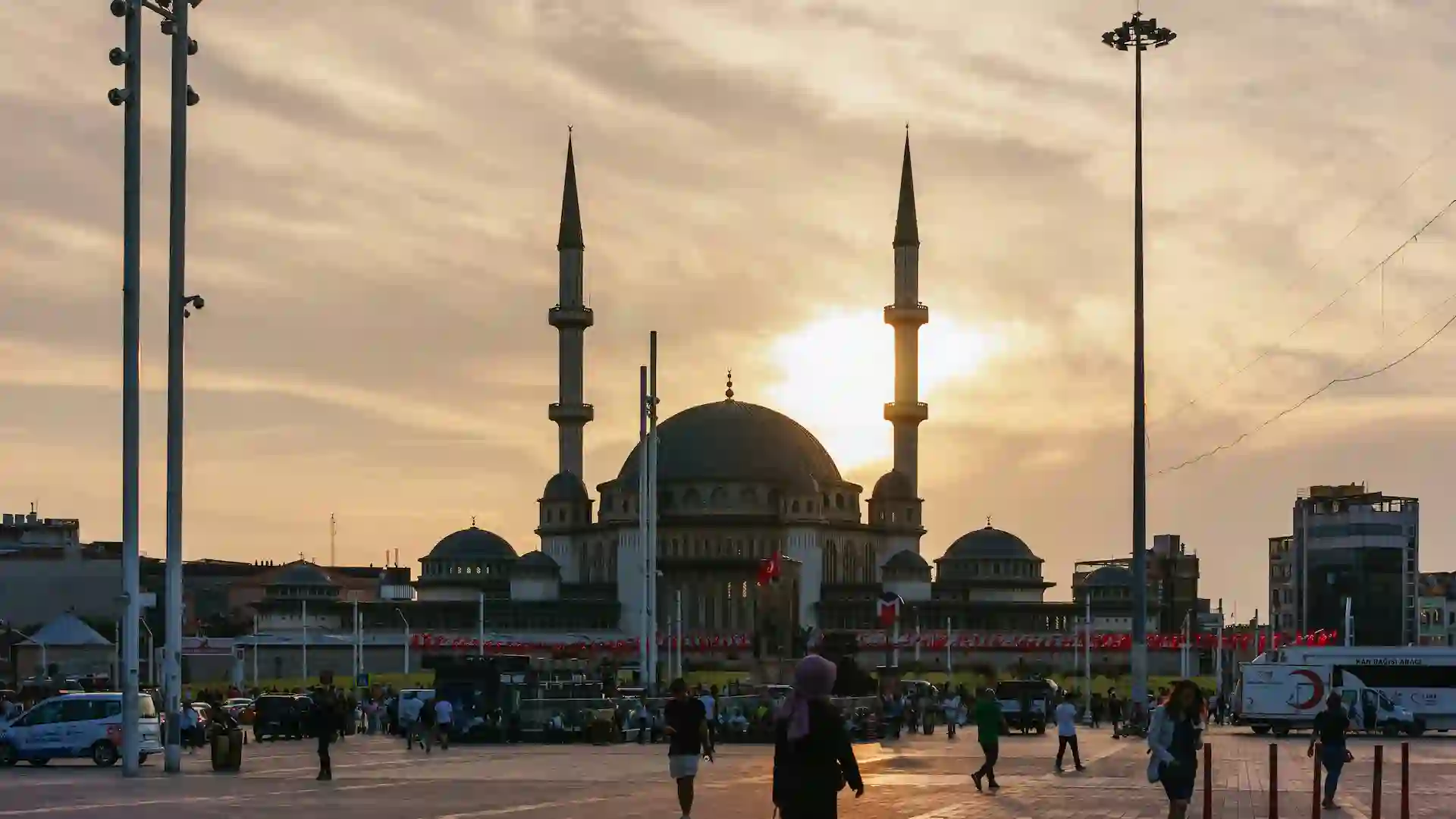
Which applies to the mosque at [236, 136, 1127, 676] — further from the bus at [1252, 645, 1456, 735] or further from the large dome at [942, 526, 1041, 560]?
the bus at [1252, 645, 1456, 735]

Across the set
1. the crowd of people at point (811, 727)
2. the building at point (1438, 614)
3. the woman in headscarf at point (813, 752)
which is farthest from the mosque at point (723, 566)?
the woman in headscarf at point (813, 752)

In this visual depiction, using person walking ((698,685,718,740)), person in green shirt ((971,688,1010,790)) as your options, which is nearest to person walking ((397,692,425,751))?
person walking ((698,685,718,740))

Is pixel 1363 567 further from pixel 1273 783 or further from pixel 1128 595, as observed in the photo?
pixel 1273 783

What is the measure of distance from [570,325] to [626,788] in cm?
10082

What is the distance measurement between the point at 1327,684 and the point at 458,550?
292ft

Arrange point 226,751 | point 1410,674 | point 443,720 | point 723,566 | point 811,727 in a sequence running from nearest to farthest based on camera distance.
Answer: point 811,727 < point 226,751 < point 443,720 < point 1410,674 < point 723,566

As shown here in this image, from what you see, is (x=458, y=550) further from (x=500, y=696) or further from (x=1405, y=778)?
(x=1405, y=778)

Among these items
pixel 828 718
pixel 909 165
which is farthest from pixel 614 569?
pixel 828 718

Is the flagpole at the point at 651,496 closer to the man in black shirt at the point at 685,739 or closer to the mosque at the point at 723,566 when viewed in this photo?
the man in black shirt at the point at 685,739

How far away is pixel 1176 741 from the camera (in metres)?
21.2

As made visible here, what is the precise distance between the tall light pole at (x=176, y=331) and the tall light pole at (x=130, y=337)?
1303 millimetres

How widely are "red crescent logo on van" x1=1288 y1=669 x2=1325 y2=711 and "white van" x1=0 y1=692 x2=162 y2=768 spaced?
33.8 meters

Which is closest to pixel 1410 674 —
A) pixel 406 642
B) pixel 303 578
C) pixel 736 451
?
pixel 406 642

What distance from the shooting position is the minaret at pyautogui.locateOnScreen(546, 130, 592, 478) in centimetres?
13300
